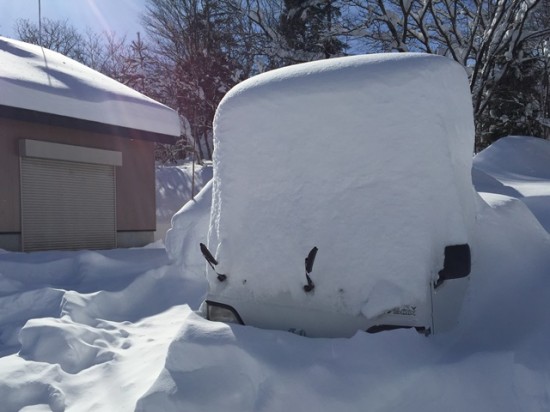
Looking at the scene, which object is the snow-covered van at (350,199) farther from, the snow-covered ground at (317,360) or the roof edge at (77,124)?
the roof edge at (77,124)

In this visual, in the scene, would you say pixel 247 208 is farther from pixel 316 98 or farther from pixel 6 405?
pixel 6 405

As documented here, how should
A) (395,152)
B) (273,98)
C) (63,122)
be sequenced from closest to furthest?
(395,152) < (273,98) < (63,122)

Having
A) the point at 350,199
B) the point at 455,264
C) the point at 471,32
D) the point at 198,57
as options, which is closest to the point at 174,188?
the point at 198,57

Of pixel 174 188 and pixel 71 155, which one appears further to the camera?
pixel 174 188

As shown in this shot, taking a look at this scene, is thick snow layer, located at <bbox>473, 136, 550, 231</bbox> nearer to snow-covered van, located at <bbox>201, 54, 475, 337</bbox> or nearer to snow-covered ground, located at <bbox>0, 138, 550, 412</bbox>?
snow-covered ground, located at <bbox>0, 138, 550, 412</bbox>

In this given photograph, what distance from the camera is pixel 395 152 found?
2.53m

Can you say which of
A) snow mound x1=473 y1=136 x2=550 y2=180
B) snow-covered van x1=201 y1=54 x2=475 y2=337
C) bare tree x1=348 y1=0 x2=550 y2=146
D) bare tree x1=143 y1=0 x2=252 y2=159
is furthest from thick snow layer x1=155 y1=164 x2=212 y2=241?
snow-covered van x1=201 y1=54 x2=475 y2=337

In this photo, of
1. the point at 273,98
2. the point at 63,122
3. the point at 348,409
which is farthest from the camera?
the point at 63,122

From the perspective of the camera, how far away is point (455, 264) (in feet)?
8.11

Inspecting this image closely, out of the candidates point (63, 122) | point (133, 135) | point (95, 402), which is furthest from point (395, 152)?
point (133, 135)

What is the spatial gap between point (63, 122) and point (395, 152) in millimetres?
8365

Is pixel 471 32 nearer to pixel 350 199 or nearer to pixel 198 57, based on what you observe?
pixel 198 57

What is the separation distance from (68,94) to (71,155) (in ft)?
4.59

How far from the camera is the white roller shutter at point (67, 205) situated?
9.56 m
